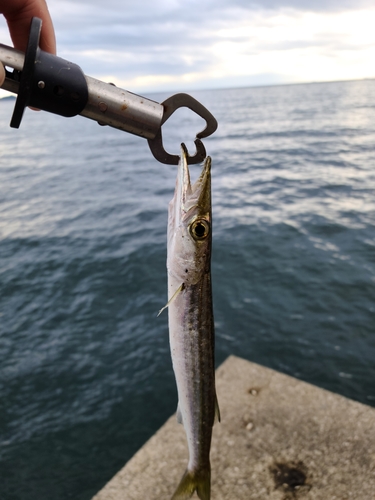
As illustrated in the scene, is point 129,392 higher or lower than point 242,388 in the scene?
lower

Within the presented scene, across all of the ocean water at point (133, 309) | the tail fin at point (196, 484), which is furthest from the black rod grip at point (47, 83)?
the ocean water at point (133, 309)

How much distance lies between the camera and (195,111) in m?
2.22

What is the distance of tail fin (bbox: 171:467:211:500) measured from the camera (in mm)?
2615

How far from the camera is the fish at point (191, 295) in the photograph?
208 cm

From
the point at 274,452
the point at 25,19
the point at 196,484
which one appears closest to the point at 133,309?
the point at 274,452

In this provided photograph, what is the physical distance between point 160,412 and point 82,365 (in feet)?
5.77

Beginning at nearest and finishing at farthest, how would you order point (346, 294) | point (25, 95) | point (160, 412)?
point (25, 95) → point (160, 412) → point (346, 294)

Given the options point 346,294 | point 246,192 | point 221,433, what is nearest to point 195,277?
point 221,433

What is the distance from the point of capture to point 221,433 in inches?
169

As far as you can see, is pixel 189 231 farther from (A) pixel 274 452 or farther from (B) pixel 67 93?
(A) pixel 274 452

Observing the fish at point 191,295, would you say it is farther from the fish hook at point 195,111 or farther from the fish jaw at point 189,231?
the fish hook at point 195,111

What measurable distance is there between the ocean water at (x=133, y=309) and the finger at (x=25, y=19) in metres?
4.89

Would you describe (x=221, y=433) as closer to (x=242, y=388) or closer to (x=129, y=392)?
(x=242, y=388)

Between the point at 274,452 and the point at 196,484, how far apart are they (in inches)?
67.0
